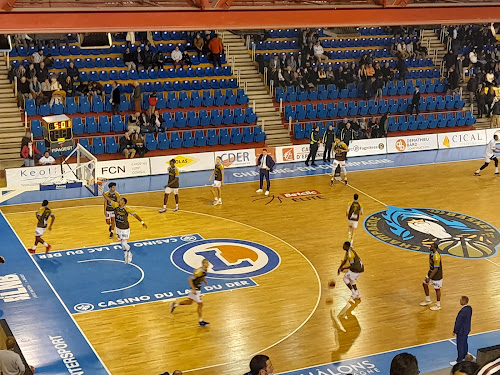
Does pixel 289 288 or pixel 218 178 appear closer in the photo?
pixel 289 288

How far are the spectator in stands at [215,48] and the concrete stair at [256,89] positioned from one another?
143 centimetres

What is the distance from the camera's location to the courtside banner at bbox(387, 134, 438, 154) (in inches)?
1454

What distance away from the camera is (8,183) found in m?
28.4

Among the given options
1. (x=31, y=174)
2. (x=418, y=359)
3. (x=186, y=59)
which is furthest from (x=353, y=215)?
(x=186, y=59)

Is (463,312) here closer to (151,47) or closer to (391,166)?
(391,166)

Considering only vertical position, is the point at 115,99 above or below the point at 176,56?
below

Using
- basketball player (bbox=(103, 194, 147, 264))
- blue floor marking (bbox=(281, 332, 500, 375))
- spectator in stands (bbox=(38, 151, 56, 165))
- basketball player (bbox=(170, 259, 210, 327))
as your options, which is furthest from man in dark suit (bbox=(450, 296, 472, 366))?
spectator in stands (bbox=(38, 151, 56, 165))

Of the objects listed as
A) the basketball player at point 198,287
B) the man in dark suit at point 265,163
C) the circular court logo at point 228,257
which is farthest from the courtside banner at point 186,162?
the basketball player at point 198,287

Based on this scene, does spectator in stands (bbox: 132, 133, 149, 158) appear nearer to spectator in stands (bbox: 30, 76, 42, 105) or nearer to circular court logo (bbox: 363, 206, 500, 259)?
spectator in stands (bbox: 30, 76, 42, 105)

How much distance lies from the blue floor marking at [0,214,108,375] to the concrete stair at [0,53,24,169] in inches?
396

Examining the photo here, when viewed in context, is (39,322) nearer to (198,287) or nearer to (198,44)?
(198,287)

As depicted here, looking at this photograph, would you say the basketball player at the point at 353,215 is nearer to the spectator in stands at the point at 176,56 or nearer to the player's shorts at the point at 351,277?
the player's shorts at the point at 351,277

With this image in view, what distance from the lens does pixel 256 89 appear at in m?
38.8

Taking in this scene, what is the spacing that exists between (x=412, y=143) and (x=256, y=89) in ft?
27.1
